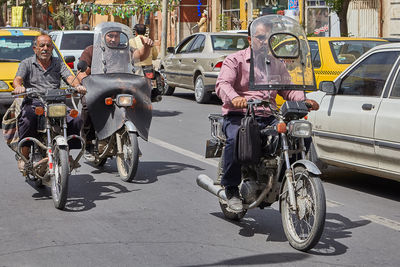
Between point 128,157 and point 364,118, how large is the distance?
8.65 feet

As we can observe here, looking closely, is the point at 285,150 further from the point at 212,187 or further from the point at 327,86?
the point at 327,86

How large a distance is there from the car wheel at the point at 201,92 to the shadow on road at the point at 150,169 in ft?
30.0

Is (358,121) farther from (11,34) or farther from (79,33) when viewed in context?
(79,33)

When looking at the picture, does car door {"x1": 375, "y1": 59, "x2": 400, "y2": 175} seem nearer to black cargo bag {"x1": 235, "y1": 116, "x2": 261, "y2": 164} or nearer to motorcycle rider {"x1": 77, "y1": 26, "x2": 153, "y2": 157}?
black cargo bag {"x1": 235, "y1": 116, "x2": 261, "y2": 164}

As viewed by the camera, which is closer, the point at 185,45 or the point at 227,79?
the point at 227,79

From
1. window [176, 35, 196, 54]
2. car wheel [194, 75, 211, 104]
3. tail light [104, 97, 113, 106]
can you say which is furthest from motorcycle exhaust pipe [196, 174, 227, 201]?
window [176, 35, 196, 54]

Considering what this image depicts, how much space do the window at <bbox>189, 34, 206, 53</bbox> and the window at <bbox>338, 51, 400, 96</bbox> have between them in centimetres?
1164

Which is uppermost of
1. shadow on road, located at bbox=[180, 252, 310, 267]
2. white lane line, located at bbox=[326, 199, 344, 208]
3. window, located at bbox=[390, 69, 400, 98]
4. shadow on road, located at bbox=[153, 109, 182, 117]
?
window, located at bbox=[390, 69, 400, 98]

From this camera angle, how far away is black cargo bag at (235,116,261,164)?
6.48m

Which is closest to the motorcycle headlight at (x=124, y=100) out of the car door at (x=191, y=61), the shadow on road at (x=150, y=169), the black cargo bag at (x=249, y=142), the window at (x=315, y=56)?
the shadow on road at (x=150, y=169)

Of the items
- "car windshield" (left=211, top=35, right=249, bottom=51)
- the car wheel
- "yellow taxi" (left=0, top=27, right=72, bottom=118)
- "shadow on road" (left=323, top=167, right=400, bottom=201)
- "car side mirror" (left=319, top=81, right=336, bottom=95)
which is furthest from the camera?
"car windshield" (left=211, top=35, right=249, bottom=51)

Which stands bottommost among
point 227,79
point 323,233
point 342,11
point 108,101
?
point 323,233

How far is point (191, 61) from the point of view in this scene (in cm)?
2112

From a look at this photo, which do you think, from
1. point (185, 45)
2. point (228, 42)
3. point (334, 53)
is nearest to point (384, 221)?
point (334, 53)
